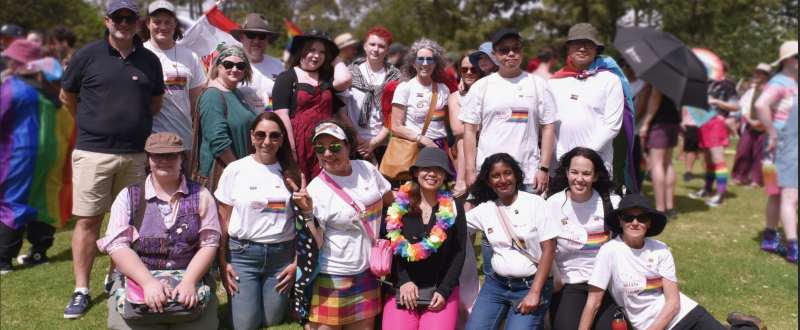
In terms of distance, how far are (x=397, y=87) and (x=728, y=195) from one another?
729 cm

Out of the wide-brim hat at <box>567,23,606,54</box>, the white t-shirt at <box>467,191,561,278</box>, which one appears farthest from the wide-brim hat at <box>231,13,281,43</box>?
the white t-shirt at <box>467,191,561,278</box>

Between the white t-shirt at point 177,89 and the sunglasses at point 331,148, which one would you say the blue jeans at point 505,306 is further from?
the white t-shirt at point 177,89

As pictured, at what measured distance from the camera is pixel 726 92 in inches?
424

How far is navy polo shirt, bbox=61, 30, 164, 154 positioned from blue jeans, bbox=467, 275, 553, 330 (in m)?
2.78

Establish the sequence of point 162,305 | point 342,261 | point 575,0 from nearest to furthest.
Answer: point 162,305, point 342,261, point 575,0

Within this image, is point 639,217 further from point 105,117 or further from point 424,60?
point 105,117

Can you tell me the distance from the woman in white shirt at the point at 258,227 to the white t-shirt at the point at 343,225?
0.36 m

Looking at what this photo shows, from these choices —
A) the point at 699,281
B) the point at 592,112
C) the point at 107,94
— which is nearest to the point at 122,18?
the point at 107,94

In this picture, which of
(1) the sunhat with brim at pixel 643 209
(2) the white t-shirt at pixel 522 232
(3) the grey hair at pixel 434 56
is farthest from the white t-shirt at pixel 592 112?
(3) the grey hair at pixel 434 56

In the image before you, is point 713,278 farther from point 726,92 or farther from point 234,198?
point 726,92

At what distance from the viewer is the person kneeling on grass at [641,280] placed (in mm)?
3887

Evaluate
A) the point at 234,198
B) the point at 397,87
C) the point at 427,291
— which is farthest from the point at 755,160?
the point at 234,198

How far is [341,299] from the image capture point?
13.6ft

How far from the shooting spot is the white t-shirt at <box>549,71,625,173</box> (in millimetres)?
4766
